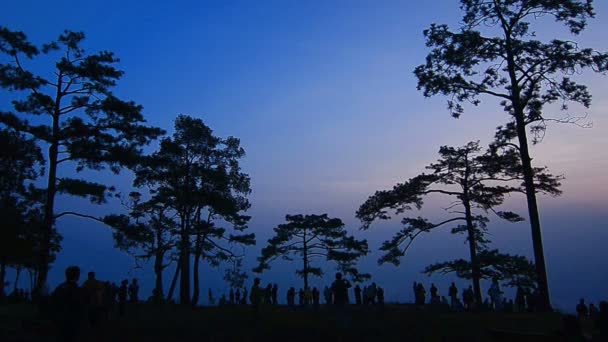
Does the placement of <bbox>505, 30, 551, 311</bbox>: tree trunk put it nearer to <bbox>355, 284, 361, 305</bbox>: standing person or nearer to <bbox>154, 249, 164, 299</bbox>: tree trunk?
<bbox>355, 284, 361, 305</bbox>: standing person

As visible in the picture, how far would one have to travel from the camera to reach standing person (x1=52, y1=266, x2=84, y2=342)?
7.62 metres

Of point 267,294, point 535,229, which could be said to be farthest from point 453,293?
point 267,294

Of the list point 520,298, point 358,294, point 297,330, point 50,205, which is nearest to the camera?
point 297,330

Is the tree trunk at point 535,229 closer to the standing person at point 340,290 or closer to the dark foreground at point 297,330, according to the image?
the dark foreground at point 297,330

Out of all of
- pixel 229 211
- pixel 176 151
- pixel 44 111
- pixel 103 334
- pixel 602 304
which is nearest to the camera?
pixel 602 304

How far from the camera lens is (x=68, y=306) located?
7.66 metres

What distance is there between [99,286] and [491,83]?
1696cm

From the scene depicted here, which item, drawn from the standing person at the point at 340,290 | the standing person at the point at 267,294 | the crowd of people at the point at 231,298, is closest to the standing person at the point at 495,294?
the crowd of people at the point at 231,298

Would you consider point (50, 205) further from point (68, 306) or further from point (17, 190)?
point (68, 306)

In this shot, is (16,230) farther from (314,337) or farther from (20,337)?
(314,337)

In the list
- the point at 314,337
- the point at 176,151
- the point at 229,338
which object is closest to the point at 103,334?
the point at 229,338

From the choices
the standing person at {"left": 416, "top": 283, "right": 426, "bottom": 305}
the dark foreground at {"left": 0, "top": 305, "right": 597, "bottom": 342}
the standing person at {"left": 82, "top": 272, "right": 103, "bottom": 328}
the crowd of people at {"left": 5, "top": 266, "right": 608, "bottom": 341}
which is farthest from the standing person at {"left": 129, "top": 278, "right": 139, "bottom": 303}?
the standing person at {"left": 416, "top": 283, "right": 426, "bottom": 305}

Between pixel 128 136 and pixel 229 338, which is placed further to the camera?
pixel 128 136

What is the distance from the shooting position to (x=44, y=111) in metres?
19.9
